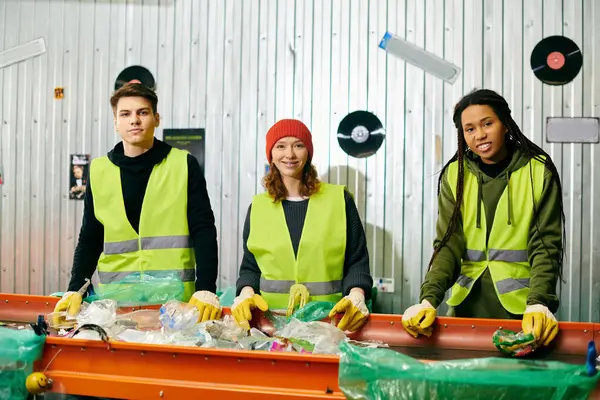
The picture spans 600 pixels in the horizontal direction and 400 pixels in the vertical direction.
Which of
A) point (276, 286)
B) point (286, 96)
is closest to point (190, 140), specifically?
point (286, 96)

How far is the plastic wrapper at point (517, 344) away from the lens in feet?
5.12

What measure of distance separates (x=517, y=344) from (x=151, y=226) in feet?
4.94

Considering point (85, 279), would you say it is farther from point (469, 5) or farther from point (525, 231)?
point (469, 5)

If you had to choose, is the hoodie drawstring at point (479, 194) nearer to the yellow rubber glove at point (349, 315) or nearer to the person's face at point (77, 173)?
the yellow rubber glove at point (349, 315)

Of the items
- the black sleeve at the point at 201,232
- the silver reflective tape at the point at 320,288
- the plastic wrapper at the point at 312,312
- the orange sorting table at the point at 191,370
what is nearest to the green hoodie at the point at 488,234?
the orange sorting table at the point at 191,370

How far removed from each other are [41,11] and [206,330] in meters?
3.58

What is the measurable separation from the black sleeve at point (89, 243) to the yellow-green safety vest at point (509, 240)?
5.10ft

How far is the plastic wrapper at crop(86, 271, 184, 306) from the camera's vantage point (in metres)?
2.04

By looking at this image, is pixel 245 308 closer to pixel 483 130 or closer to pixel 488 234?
pixel 488 234

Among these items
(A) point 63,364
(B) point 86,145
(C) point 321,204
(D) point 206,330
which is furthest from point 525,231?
(B) point 86,145

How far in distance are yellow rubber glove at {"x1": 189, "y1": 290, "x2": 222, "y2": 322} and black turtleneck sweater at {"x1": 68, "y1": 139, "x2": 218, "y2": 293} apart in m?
0.30

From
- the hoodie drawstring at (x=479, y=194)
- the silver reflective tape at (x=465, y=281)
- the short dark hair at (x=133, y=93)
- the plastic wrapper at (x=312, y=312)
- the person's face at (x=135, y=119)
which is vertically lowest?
the plastic wrapper at (x=312, y=312)

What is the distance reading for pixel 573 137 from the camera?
3.45m

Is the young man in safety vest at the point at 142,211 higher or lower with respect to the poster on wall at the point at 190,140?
lower
